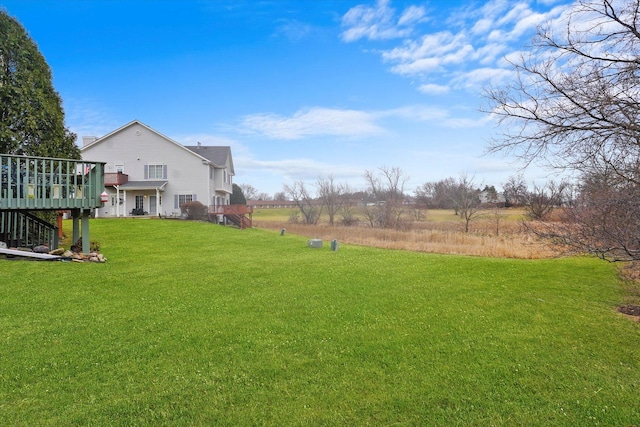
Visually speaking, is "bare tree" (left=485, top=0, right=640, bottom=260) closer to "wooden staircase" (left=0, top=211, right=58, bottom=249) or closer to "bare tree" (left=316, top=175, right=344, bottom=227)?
"wooden staircase" (left=0, top=211, right=58, bottom=249)

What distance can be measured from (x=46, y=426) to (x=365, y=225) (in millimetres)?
33029

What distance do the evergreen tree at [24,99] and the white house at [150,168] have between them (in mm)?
16972

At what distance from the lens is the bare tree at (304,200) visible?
40219mm

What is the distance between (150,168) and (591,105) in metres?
30.3

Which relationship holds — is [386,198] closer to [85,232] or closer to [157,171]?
[157,171]

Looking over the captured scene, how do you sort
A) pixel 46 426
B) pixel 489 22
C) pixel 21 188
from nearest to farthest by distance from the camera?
pixel 46 426
pixel 489 22
pixel 21 188

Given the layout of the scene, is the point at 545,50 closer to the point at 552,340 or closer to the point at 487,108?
the point at 487,108

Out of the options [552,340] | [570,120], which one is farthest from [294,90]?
[552,340]

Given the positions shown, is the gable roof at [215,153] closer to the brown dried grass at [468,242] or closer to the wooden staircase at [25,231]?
the brown dried grass at [468,242]

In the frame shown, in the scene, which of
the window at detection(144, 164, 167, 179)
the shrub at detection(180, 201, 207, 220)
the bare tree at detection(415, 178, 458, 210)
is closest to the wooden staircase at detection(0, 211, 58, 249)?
the shrub at detection(180, 201, 207, 220)

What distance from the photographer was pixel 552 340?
461 centimetres

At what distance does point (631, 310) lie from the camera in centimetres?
602

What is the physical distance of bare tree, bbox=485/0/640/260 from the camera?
14.6ft

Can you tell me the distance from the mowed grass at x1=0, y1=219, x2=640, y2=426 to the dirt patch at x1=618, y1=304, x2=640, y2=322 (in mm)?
156
